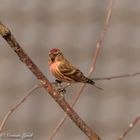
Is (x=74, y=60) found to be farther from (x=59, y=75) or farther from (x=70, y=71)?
(x=59, y=75)

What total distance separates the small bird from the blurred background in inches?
70.6

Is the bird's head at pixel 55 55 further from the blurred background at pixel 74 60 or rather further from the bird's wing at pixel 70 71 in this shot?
the blurred background at pixel 74 60

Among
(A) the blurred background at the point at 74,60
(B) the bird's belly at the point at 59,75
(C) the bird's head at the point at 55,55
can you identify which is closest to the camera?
(B) the bird's belly at the point at 59,75

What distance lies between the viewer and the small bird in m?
2.01

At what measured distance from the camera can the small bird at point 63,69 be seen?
6.60 feet

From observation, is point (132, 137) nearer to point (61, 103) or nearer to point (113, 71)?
point (113, 71)

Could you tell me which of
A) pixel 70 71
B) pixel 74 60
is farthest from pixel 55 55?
pixel 74 60

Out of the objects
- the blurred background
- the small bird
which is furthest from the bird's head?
the blurred background

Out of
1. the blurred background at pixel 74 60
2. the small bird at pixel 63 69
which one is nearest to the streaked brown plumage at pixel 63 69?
the small bird at pixel 63 69

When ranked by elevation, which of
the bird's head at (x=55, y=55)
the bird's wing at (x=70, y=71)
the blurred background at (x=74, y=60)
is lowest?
the blurred background at (x=74, y=60)

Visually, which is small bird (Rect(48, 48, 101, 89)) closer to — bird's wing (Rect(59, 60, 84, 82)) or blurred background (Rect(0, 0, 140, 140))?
bird's wing (Rect(59, 60, 84, 82))

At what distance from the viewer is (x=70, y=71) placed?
2.10 meters

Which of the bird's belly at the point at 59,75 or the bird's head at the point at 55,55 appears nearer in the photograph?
the bird's belly at the point at 59,75

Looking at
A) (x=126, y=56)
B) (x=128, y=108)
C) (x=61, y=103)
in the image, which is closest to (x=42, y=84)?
(x=61, y=103)
